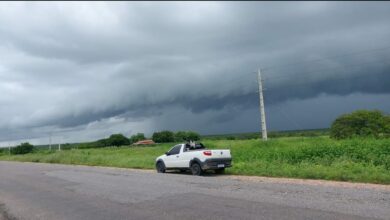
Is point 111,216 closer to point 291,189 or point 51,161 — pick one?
point 291,189

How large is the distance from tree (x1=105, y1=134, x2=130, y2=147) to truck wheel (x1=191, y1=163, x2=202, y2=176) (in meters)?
106

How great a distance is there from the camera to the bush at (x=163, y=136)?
12098 centimetres

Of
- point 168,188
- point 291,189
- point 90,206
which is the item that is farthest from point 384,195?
point 90,206

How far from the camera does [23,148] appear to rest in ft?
401

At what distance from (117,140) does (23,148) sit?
90.1ft

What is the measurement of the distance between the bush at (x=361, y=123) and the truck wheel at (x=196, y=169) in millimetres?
45088

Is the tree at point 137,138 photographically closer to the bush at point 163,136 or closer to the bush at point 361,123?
the bush at point 163,136

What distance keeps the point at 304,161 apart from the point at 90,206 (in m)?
14.1

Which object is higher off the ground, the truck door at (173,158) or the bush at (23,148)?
the bush at (23,148)

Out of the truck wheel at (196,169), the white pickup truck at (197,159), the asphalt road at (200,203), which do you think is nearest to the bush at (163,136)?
the white pickup truck at (197,159)

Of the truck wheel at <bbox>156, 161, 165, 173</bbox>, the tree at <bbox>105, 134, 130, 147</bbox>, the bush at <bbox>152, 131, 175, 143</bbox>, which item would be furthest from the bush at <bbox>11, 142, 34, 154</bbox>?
the truck wheel at <bbox>156, 161, 165, 173</bbox>

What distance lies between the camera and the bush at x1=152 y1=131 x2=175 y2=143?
120981 millimetres

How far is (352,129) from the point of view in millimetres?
63594

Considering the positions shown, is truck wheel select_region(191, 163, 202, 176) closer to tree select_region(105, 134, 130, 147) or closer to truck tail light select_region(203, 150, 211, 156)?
truck tail light select_region(203, 150, 211, 156)
